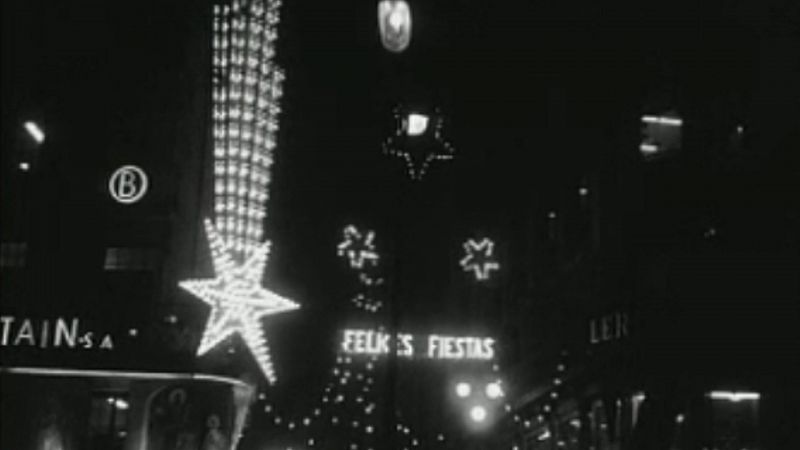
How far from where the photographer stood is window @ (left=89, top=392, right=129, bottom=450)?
3219cm

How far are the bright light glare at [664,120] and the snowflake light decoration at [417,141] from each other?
15923 millimetres

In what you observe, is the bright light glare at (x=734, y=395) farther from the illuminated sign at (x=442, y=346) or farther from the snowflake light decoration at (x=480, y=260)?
the illuminated sign at (x=442, y=346)

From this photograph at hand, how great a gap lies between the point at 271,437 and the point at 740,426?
1617cm

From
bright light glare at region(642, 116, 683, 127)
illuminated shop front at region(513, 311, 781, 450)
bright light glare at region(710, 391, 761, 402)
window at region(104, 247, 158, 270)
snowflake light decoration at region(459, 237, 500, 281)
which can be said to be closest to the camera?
illuminated shop front at region(513, 311, 781, 450)

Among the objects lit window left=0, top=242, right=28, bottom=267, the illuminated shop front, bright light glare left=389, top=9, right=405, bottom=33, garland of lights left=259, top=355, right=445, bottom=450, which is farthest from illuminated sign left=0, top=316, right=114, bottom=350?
bright light glare left=389, top=9, right=405, bottom=33

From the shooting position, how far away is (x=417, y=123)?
52.6 feet

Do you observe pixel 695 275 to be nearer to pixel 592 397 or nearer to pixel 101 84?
pixel 592 397

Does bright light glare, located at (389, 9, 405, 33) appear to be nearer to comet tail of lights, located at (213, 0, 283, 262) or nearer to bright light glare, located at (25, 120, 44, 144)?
comet tail of lights, located at (213, 0, 283, 262)

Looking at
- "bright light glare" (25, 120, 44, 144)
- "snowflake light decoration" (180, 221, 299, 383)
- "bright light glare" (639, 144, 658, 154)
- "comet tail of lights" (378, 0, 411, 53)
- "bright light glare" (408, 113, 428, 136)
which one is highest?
"bright light glare" (25, 120, 44, 144)

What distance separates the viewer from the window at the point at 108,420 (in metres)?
32.2

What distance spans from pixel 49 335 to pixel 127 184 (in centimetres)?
592

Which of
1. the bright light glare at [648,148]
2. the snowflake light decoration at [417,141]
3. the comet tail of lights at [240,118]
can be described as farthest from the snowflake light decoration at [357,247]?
the snowflake light decoration at [417,141]

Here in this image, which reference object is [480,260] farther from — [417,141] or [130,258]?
[417,141]

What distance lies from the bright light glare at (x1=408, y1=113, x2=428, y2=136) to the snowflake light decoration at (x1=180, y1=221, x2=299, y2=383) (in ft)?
55.2
